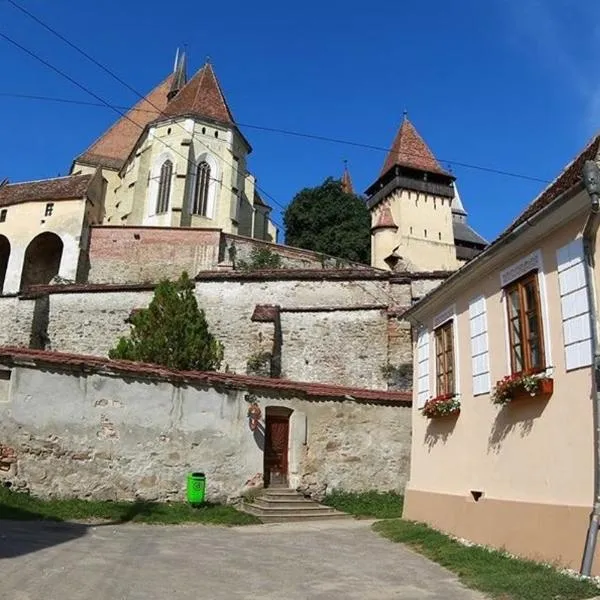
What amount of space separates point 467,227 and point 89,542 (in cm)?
5455

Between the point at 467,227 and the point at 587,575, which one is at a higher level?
the point at 467,227

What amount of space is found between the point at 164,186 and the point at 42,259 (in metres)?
8.75

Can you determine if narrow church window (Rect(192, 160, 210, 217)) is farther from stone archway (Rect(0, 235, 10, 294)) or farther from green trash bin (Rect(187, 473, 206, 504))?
green trash bin (Rect(187, 473, 206, 504))

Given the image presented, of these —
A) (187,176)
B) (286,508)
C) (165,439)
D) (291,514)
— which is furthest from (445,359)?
(187,176)

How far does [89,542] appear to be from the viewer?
8.50 m

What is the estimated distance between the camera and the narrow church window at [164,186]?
3844 centimetres

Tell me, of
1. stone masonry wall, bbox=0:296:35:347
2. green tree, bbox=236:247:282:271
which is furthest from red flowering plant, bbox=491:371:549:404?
green tree, bbox=236:247:282:271

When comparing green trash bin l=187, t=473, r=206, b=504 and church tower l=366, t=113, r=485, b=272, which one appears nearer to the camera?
green trash bin l=187, t=473, r=206, b=504

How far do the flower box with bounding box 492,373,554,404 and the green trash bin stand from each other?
23.1ft

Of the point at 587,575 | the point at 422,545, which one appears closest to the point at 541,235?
the point at 587,575

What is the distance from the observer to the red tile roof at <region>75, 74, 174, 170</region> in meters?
46.3

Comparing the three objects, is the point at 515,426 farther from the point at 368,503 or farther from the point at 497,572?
the point at 368,503

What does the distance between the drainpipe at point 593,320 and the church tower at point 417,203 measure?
37213mm

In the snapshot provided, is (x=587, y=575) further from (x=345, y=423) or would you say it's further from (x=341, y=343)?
(x=341, y=343)
